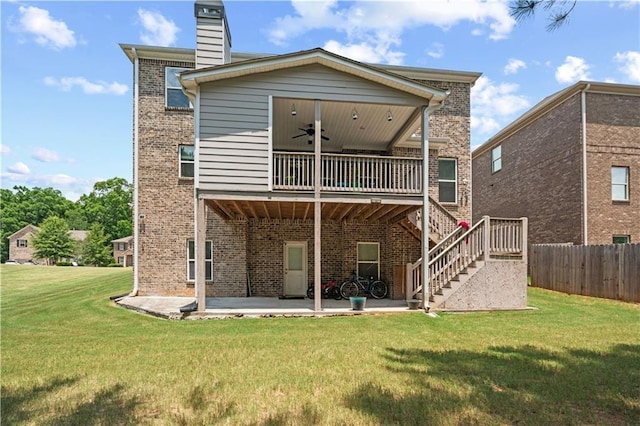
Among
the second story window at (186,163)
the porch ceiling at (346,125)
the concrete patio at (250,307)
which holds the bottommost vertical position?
the concrete patio at (250,307)

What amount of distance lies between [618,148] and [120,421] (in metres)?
18.8

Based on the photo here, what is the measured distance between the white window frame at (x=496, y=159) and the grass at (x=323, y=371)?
13961 mm

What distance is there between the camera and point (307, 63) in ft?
30.9

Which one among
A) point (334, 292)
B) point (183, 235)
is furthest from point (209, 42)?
point (334, 292)

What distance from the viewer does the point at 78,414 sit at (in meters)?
3.85

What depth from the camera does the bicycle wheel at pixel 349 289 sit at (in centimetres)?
1270

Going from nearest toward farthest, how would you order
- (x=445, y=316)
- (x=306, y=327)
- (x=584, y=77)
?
(x=306, y=327) → (x=445, y=316) → (x=584, y=77)

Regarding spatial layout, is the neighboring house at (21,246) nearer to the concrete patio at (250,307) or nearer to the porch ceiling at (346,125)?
the concrete patio at (250,307)

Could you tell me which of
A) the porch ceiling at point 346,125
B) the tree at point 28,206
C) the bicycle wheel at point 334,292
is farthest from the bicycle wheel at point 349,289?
the tree at point 28,206

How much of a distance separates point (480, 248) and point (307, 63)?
6.36m

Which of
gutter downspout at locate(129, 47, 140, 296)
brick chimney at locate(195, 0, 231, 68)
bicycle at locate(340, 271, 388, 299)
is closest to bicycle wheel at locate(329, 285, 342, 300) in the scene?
bicycle at locate(340, 271, 388, 299)

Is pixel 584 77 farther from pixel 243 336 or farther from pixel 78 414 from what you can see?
pixel 78 414

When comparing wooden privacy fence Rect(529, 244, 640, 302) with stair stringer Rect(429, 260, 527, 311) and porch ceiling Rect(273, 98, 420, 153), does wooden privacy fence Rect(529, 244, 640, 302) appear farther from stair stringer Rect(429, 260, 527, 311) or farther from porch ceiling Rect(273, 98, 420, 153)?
porch ceiling Rect(273, 98, 420, 153)

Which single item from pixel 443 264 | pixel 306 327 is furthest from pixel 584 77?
pixel 306 327
